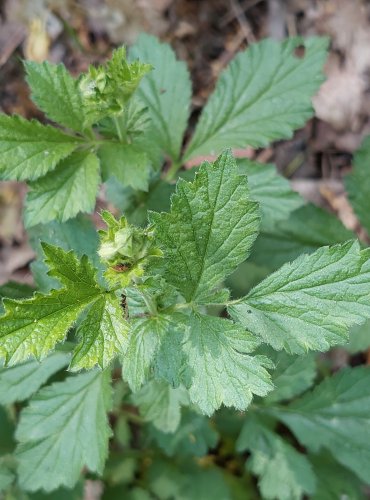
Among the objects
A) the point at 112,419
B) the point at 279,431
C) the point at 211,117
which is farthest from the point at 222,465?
the point at 211,117

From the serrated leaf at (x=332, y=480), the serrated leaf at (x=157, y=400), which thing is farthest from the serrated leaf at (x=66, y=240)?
the serrated leaf at (x=332, y=480)

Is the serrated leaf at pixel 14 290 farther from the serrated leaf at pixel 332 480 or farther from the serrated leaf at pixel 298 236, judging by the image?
the serrated leaf at pixel 332 480

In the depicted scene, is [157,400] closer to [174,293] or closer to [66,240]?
[174,293]

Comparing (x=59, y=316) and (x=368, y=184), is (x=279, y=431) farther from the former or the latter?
(x=59, y=316)

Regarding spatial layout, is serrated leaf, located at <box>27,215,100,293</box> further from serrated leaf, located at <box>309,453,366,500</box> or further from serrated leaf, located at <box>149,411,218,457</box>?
serrated leaf, located at <box>309,453,366,500</box>

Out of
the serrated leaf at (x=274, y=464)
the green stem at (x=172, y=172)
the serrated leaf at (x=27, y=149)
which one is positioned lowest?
the serrated leaf at (x=274, y=464)

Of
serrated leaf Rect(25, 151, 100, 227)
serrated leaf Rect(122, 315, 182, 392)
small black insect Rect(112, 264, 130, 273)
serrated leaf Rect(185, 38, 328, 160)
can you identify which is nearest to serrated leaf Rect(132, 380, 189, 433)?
serrated leaf Rect(122, 315, 182, 392)

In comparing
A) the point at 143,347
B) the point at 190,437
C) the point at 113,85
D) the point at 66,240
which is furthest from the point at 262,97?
the point at 190,437

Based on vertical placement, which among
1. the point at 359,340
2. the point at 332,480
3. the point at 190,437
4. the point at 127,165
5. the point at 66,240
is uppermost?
the point at 127,165

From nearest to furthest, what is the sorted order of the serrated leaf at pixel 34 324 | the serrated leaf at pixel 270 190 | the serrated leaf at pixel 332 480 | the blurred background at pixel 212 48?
the serrated leaf at pixel 34 324
the serrated leaf at pixel 270 190
the serrated leaf at pixel 332 480
the blurred background at pixel 212 48
